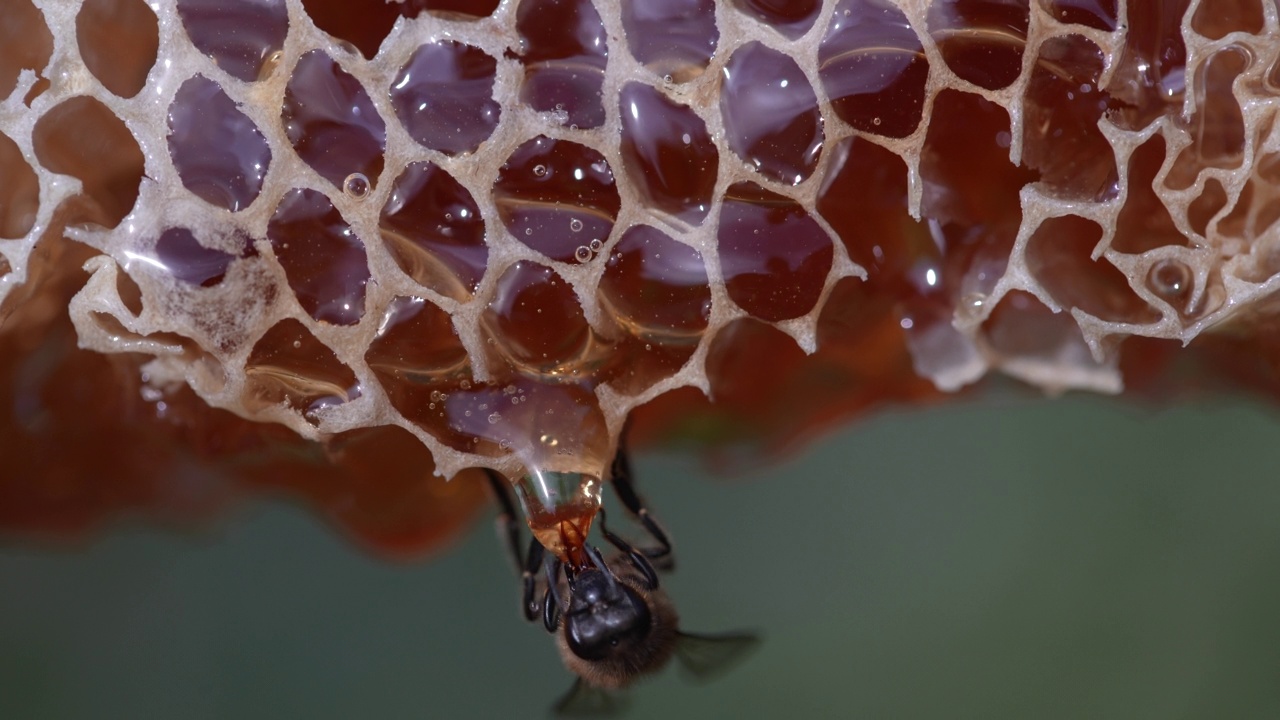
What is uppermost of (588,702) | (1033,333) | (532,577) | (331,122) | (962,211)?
(331,122)

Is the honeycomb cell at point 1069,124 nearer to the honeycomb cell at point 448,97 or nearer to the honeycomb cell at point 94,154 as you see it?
the honeycomb cell at point 448,97

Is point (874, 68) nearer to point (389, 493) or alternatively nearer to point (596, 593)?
point (596, 593)

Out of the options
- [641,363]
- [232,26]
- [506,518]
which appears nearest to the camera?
[232,26]

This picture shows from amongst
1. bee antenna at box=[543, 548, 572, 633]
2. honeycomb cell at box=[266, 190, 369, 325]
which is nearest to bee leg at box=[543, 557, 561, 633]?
bee antenna at box=[543, 548, 572, 633]

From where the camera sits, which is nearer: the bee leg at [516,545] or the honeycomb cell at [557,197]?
the honeycomb cell at [557,197]

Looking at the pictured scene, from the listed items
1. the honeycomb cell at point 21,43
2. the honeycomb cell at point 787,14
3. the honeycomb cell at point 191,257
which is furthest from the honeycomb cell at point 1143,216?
the honeycomb cell at point 21,43

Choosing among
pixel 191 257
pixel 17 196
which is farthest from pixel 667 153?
pixel 17 196

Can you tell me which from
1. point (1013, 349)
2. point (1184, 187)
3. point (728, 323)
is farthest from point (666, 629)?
point (1184, 187)
